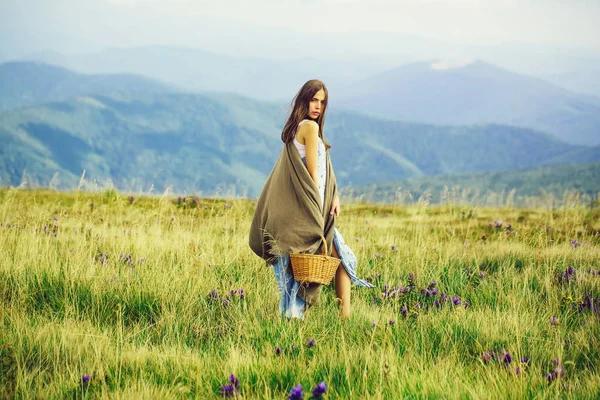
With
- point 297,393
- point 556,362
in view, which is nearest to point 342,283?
point 556,362

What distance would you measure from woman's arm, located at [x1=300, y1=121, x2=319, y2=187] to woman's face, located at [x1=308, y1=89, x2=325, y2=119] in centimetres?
21

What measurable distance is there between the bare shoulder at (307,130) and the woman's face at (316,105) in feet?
0.53

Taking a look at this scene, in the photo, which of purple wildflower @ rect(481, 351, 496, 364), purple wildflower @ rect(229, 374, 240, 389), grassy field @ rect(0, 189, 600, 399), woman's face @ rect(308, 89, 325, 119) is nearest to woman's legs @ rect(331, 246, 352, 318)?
grassy field @ rect(0, 189, 600, 399)

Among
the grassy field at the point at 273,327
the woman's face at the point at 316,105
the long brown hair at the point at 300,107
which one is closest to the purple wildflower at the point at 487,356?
the grassy field at the point at 273,327

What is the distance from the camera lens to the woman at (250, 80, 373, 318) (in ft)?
17.4

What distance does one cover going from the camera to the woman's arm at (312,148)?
5.34 meters

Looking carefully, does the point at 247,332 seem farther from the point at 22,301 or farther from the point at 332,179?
the point at 22,301

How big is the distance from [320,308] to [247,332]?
973 millimetres

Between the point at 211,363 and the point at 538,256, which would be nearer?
the point at 211,363

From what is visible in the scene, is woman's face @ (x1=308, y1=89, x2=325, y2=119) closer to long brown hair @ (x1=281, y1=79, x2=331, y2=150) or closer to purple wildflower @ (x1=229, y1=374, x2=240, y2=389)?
long brown hair @ (x1=281, y1=79, x2=331, y2=150)

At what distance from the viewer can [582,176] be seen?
14300 cm

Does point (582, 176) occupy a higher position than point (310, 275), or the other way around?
point (310, 275)

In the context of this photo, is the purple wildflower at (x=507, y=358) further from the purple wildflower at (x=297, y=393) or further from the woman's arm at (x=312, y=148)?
the woman's arm at (x=312, y=148)

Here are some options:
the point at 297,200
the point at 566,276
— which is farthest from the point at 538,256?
the point at 297,200
